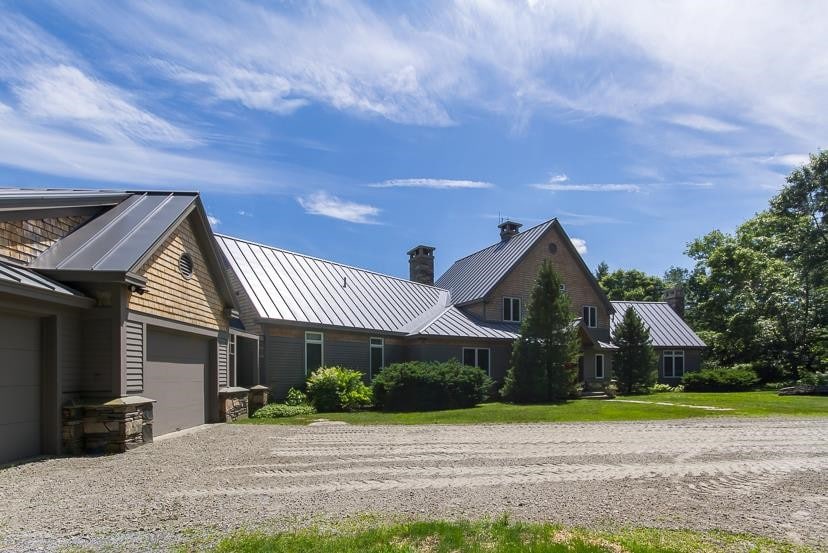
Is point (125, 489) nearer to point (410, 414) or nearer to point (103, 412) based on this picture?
point (103, 412)

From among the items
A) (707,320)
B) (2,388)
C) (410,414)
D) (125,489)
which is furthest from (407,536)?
(707,320)

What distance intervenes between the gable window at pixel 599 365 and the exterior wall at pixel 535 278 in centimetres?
220

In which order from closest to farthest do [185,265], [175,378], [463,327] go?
[175,378]
[185,265]
[463,327]

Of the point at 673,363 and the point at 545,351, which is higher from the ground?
the point at 545,351

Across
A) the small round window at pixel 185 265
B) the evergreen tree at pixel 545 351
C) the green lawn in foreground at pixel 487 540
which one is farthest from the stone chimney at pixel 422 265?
the green lawn in foreground at pixel 487 540

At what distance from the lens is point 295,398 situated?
1959 centimetres

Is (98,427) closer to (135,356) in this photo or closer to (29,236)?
(135,356)

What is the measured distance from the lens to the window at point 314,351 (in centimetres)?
2131

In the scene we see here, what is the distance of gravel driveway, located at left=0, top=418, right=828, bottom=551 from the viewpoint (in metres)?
5.70

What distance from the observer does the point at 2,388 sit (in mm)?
8406

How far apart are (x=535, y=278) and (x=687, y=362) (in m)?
12.9

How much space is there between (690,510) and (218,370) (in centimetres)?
1213

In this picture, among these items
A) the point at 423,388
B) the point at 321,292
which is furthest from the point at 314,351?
the point at 423,388

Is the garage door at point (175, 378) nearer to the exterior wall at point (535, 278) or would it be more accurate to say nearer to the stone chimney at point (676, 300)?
the exterior wall at point (535, 278)
